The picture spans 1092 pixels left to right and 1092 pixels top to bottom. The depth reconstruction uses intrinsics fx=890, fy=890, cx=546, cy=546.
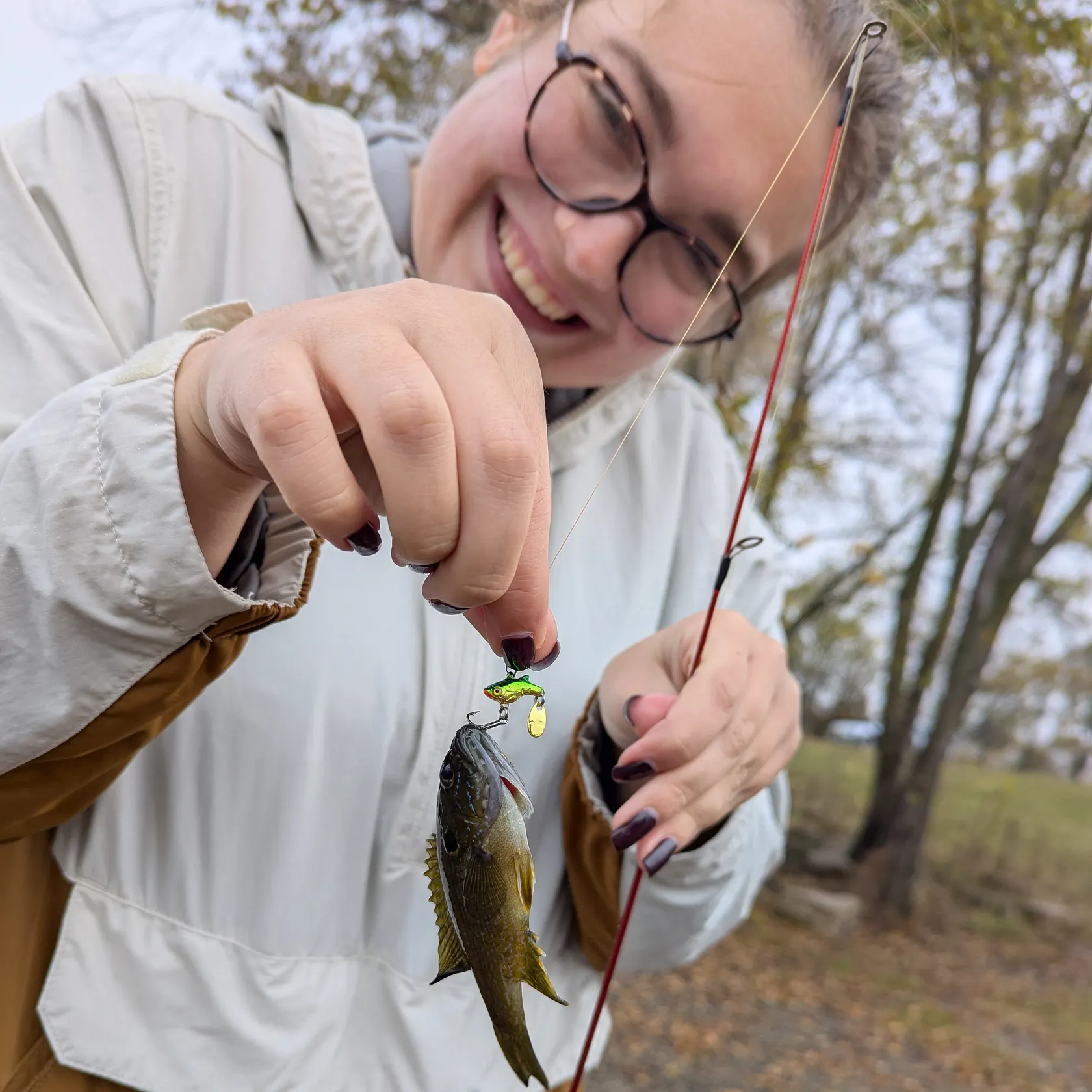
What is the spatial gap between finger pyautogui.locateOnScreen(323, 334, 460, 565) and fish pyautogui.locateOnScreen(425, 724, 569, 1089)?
0.27 m

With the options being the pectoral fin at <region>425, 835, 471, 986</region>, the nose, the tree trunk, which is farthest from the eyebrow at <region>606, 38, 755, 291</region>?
the tree trunk

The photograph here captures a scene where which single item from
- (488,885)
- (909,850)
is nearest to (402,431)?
(488,885)

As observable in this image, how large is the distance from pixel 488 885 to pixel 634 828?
1.04 feet

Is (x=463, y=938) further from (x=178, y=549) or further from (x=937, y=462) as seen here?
(x=937, y=462)

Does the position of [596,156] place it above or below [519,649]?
above

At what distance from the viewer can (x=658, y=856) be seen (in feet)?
3.73

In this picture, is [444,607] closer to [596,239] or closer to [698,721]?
[698,721]

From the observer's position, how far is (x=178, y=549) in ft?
2.70

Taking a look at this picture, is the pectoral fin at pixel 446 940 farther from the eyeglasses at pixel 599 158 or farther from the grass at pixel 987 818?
the grass at pixel 987 818

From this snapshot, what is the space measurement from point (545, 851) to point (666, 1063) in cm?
428

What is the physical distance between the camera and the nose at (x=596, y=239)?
4.28 feet

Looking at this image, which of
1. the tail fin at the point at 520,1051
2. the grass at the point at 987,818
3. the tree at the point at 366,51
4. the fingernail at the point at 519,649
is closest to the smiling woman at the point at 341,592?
the fingernail at the point at 519,649

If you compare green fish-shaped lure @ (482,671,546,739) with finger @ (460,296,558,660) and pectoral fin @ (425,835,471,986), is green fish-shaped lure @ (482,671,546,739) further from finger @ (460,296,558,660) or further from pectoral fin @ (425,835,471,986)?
pectoral fin @ (425,835,471,986)

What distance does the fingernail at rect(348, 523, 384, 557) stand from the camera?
736 millimetres
